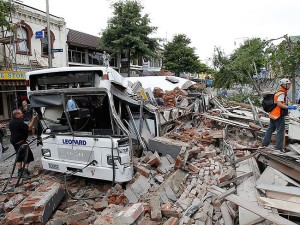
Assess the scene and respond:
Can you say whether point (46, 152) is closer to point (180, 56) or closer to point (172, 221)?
point (172, 221)

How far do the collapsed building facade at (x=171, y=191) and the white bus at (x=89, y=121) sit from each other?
0.21 m

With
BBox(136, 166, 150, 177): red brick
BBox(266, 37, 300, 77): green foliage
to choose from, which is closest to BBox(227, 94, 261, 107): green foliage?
BBox(266, 37, 300, 77): green foliage

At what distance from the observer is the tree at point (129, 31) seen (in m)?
19.9

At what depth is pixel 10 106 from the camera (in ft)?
49.9

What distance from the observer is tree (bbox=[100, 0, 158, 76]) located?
19906mm

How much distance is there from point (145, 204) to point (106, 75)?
2.57 meters

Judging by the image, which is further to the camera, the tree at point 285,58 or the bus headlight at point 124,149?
the tree at point 285,58

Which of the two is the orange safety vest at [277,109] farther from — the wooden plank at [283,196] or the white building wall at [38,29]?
the white building wall at [38,29]

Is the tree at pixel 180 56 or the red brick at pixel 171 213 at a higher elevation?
the tree at pixel 180 56

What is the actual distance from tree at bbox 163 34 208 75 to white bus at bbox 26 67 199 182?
2658 cm

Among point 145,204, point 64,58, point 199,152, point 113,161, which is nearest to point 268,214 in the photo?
point 145,204

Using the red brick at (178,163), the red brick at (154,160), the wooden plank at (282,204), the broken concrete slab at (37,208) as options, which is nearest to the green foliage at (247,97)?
the red brick at (178,163)

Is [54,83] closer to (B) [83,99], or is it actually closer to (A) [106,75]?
(B) [83,99]

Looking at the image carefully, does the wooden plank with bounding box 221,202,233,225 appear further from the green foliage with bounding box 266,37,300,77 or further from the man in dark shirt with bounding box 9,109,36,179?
the green foliage with bounding box 266,37,300,77
